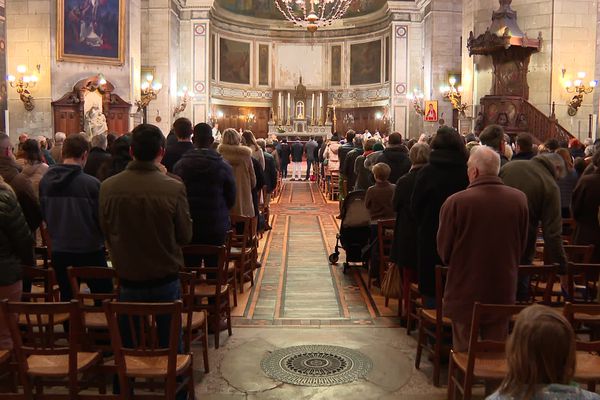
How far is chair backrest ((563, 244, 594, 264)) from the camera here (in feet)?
18.6

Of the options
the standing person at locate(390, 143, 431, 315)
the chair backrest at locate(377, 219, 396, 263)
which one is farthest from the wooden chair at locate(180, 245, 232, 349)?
the chair backrest at locate(377, 219, 396, 263)

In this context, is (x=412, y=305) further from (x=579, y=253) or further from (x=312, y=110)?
(x=312, y=110)

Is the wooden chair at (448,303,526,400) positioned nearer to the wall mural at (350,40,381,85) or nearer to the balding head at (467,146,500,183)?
the balding head at (467,146,500,183)

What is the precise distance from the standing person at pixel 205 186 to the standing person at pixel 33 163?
5.56ft

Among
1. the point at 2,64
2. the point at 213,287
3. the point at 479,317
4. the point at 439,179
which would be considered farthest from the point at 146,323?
the point at 2,64

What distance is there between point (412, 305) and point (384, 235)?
1308 mm

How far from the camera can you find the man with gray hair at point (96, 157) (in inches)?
282

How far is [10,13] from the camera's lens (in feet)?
59.6

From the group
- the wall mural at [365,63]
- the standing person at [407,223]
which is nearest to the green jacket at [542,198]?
the standing person at [407,223]

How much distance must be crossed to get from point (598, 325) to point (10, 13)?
17.9 meters

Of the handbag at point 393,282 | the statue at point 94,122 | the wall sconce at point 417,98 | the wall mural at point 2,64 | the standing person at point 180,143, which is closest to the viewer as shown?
the handbag at point 393,282

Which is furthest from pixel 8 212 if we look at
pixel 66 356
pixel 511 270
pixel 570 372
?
pixel 570 372

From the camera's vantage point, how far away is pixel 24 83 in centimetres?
1811

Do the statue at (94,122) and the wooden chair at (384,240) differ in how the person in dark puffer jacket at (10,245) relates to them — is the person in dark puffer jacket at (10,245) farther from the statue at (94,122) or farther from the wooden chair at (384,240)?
the statue at (94,122)
